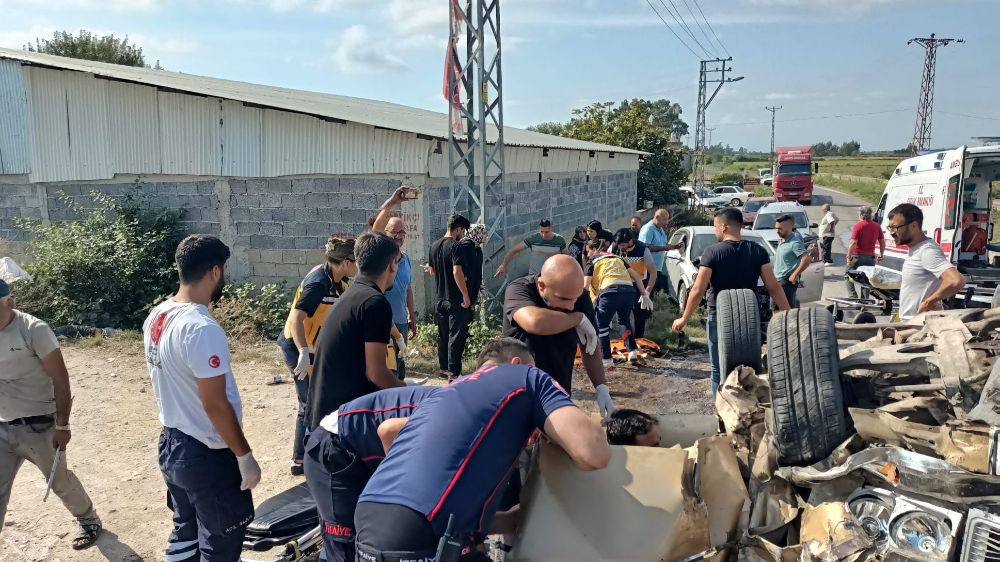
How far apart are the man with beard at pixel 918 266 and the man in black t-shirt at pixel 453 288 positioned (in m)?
3.83

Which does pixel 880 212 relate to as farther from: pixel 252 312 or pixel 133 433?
pixel 133 433

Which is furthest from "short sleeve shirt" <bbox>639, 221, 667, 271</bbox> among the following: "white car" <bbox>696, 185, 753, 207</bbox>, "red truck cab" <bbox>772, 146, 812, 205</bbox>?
"red truck cab" <bbox>772, 146, 812, 205</bbox>

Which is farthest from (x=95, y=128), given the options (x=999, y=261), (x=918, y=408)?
(x=999, y=261)

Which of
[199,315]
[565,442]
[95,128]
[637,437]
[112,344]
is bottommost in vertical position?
[112,344]

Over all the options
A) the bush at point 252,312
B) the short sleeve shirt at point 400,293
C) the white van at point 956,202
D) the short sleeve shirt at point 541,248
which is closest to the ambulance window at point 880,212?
the white van at point 956,202

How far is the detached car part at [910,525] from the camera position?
248 centimetres

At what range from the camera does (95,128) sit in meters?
11.2

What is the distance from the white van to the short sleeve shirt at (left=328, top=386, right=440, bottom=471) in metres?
7.16

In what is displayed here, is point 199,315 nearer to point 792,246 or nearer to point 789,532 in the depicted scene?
point 789,532

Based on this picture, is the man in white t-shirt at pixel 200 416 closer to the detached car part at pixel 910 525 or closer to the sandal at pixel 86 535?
the sandal at pixel 86 535

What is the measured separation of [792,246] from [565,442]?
262 inches

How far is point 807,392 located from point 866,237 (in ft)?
29.8

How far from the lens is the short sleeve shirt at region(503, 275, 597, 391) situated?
3.83 meters

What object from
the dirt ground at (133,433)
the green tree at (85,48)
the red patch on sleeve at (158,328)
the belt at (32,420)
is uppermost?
the green tree at (85,48)
